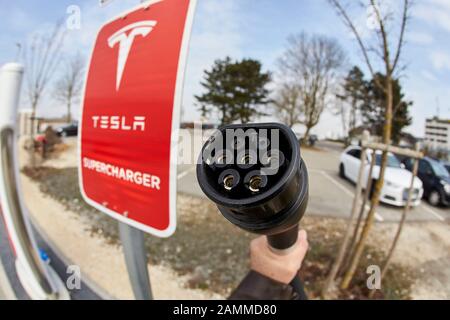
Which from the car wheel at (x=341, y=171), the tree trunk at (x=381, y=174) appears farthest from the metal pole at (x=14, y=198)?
the car wheel at (x=341, y=171)

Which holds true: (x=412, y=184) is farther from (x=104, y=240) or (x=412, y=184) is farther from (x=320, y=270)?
(x=104, y=240)

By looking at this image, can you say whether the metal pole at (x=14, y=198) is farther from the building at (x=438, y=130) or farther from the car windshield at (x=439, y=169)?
the car windshield at (x=439, y=169)

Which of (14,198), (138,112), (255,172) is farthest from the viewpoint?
(14,198)

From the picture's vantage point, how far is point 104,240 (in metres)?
3.32

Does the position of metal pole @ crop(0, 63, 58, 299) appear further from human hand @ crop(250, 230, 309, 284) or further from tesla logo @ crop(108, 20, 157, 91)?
human hand @ crop(250, 230, 309, 284)

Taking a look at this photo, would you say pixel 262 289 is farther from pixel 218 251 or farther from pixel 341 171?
pixel 341 171

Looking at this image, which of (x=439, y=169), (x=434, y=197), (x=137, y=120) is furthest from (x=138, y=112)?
(x=434, y=197)

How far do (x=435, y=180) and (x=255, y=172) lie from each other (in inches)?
69.3

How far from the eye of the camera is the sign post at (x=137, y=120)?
82 centimetres

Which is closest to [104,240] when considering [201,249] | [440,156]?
[201,249]

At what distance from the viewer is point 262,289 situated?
0.75 m

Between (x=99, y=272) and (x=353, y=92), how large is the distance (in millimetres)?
2664

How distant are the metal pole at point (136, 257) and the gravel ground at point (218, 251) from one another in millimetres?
1507

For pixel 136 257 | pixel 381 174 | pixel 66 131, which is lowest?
pixel 136 257
